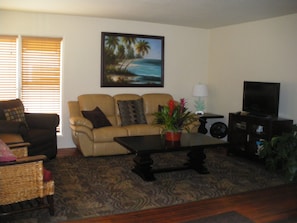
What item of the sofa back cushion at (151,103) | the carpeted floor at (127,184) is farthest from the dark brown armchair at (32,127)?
the sofa back cushion at (151,103)

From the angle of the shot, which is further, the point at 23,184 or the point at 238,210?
the point at 23,184

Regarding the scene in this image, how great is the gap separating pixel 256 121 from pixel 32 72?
396cm

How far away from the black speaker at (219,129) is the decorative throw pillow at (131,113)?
1451mm

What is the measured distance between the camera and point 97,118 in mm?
5699

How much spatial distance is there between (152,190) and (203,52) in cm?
Answer: 412

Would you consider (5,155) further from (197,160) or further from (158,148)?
(197,160)

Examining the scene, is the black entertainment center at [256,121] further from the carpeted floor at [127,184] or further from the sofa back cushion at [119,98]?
the sofa back cushion at [119,98]

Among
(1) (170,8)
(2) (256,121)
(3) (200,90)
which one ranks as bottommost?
(2) (256,121)

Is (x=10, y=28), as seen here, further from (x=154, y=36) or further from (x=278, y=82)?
(x=278, y=82)

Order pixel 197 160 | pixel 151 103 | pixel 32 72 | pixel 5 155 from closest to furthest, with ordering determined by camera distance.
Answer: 1. pixel 5 155
2. pixel 197 160
3. pixel 32 72
4. pixel 151 103

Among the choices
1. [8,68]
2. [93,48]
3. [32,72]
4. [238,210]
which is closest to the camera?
[238,210]

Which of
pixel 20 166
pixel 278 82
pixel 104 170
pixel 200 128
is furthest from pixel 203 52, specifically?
pixel 20 166

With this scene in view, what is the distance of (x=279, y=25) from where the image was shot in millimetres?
5414

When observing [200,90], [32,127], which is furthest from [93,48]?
[200,90]
